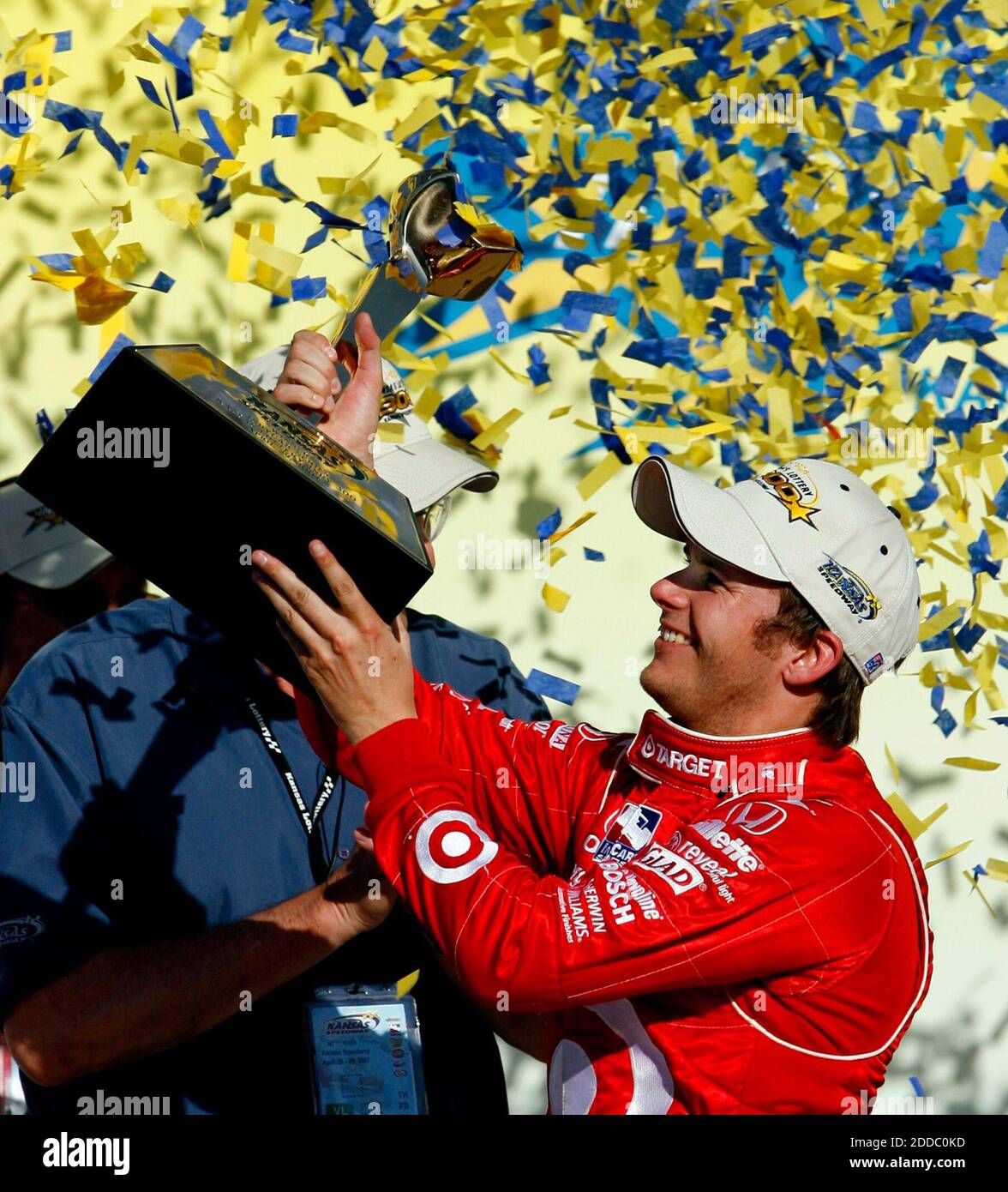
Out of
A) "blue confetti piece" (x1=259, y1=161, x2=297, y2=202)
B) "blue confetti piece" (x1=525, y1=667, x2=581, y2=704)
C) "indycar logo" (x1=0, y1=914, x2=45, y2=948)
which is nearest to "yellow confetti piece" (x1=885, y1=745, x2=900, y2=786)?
"blue confetti piece" (x1=525, y1=667, x2=581, y2=704)

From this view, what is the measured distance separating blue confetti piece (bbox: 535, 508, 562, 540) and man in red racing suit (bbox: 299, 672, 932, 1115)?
1.38m

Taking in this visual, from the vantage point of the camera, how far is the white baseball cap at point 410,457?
7.08ft

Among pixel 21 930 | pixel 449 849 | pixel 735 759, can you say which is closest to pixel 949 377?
pixel 735 759

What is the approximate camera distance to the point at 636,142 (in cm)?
319

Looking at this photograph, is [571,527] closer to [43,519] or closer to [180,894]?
[43,519]

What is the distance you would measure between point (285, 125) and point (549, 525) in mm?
1030

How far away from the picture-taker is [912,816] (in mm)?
3258

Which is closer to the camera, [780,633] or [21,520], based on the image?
[780,633]

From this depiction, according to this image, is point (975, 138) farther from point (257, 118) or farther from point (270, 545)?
point (270, 545)

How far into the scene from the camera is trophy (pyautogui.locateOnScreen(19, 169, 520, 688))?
1.48 m

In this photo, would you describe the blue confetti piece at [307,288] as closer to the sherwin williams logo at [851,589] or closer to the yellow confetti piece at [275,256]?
the yellow confetti piece at [275,256]

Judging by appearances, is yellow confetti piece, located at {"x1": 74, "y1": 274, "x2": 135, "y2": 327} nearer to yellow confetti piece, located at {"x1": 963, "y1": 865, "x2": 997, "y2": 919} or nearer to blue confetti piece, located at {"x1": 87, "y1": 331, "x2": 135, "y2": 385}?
blue confetti piece, located at {"x1": 87, "y1": 331, "x2": 135, "y2": 385}
